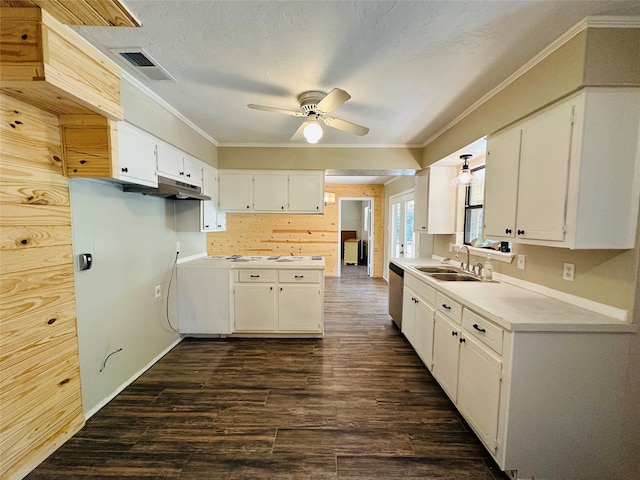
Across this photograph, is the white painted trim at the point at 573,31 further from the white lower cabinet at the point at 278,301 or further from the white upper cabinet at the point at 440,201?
the white lower cabinet at the point at 278,301

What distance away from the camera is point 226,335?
10.5 ft

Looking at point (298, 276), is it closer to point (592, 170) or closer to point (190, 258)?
point (190, 258)

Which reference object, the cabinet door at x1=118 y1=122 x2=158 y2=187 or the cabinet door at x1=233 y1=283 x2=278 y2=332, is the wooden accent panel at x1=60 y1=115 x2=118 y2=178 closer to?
the cabinet door at x1=118 y1=122 x2=158 y2=187

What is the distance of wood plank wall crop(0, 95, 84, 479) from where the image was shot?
1.38 metres

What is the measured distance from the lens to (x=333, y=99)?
1788 millimetres

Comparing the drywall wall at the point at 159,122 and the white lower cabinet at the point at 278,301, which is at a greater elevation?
the drywall wall at the point at 159,122

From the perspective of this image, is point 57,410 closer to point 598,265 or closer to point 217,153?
point 217,153

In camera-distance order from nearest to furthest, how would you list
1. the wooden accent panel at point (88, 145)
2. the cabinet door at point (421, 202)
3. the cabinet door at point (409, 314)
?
the wooden accent panel at point (88, 145)
the cabinet door at point (409, 314)
the cabinet door at point (421, 202)

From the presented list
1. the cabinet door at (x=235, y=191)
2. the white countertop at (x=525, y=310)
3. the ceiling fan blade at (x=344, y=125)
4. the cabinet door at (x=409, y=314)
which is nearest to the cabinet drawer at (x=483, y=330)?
the white countertop at (x=525, y=310)

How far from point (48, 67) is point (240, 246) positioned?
5.12 meters

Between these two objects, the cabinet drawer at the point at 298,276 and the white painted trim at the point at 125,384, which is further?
the cabinet drawer at the point at 298,276

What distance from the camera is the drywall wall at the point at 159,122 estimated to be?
1986 mm

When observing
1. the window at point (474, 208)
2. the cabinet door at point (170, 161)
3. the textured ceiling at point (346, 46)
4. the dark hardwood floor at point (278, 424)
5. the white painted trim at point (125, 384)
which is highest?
the textured ceiling at point (346, 46)

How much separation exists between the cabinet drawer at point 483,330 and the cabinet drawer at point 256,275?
2106 mm
